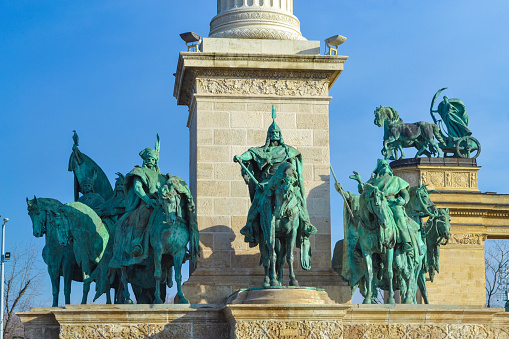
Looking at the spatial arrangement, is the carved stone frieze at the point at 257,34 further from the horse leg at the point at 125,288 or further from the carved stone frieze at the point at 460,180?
the carved stone frieze at the point at 460,180

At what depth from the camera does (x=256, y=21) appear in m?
20.6

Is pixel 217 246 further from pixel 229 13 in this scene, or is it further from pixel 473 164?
pixel 473 164

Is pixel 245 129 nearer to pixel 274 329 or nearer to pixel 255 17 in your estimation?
pixel 255 17

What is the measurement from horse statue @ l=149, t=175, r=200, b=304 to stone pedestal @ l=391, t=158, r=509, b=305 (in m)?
24.0

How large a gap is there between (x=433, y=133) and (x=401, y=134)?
175 centimetres

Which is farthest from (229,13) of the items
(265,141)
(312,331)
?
(312,331)

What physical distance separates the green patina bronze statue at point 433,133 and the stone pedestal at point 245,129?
940 inches

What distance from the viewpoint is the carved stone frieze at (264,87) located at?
20.0 meters

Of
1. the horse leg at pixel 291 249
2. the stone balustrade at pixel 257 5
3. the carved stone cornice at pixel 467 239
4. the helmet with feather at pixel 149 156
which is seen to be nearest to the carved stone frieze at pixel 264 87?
the stone balustrade at pixel 257 5

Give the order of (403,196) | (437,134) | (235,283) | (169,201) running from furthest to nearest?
(437,134), (403,196), (235,283), (169,201)

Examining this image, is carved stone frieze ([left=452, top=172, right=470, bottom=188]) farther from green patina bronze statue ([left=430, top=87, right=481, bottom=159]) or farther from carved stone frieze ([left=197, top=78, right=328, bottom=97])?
carved stone frieze ([left=197, top=78, right=328, bottom=97])

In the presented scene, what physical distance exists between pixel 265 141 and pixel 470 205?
24.4 m

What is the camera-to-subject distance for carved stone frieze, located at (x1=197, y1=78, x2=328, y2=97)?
65.7ft

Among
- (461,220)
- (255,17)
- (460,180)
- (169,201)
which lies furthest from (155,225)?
(460,180)
